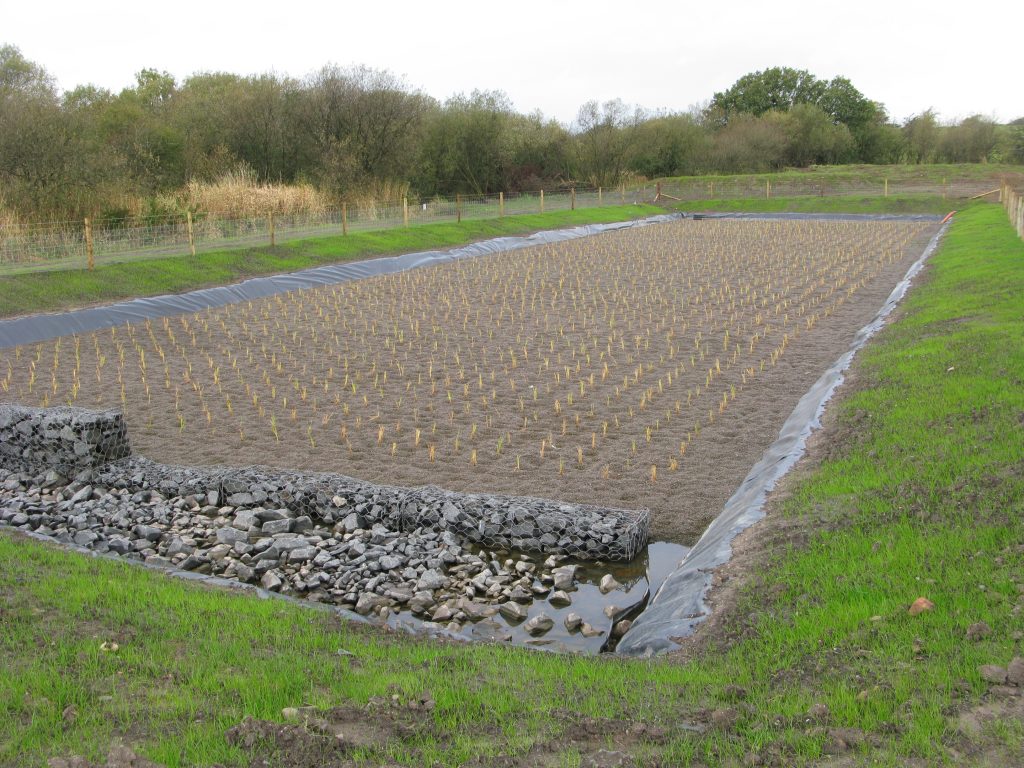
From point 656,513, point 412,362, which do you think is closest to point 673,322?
point 412,362

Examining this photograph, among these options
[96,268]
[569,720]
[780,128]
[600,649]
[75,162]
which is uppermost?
[780,128]

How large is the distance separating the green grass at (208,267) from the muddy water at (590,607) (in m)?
14.3

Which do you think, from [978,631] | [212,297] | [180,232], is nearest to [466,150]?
[180,232]

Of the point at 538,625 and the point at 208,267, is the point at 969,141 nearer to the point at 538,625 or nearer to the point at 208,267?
the point at 208,267

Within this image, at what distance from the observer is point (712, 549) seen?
22.4 ft

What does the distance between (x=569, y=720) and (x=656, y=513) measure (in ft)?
12.6

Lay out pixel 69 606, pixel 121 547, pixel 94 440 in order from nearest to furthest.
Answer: pixel 69 606, pixel 121 547, pixel 94 440

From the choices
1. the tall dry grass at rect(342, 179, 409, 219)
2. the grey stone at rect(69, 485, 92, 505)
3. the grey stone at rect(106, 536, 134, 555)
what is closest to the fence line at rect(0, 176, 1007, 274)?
the tall dry grass at rect(342, 179, 409, 219)

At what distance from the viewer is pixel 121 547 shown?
293 inches

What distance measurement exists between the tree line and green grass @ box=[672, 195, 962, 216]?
39.2 ft

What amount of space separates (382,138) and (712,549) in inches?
1524

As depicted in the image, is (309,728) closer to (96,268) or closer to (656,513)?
(656,513)

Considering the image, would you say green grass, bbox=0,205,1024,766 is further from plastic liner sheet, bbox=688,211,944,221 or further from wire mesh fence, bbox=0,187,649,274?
plastic liner sheet, bbox=688,211,944,221

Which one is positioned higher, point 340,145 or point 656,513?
point 340,145
